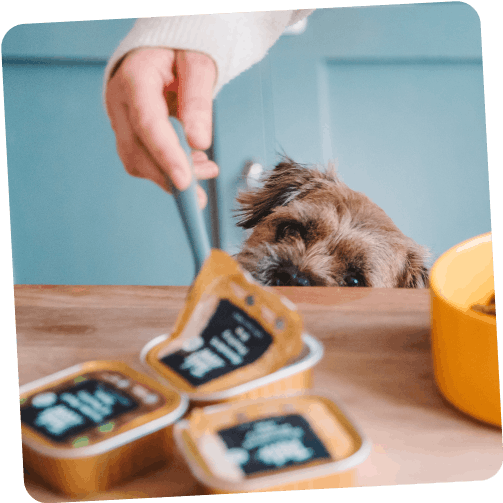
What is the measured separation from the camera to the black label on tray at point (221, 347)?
2.23ft

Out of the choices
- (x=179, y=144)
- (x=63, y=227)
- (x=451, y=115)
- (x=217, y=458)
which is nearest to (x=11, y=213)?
(x=63, y=227)

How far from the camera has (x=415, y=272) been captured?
70cm

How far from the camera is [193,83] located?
69 centimetres

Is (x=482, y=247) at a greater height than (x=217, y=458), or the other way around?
(x=482, y=247)

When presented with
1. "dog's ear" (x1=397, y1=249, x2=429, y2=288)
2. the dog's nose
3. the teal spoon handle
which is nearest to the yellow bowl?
"dog's ear" (x1=397, y1=249, x2=429, y2=288)

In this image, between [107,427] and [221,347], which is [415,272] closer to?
[221,347]

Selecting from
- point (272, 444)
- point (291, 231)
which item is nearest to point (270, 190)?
point (291, 231)

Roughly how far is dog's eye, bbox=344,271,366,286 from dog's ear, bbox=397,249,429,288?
0.13 ft

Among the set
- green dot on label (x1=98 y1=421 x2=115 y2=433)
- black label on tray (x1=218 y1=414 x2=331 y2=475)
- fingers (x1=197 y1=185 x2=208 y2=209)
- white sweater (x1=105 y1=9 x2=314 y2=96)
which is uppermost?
white sweater (x1=105 y1=9 x2=314 y2=96)

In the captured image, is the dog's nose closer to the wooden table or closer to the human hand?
the wooden table

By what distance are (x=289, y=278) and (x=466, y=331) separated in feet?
0.61

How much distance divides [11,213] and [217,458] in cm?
34

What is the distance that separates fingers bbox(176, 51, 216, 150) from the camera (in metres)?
0.69

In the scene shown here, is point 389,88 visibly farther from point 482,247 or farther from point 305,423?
point 305,423
